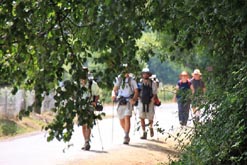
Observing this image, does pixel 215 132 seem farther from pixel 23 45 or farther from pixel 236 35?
pixel 23 45

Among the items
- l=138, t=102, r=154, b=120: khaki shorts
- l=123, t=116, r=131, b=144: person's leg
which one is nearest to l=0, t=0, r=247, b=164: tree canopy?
l=123, t=116, r=131, b=144: person's leg

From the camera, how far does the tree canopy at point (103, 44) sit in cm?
672

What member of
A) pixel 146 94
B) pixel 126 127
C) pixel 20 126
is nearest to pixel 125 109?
pixel 126 127

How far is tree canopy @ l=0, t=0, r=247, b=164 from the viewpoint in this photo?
6723mm

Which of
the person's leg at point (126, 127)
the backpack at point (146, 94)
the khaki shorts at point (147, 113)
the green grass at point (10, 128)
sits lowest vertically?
the green grass at point (10, 128)

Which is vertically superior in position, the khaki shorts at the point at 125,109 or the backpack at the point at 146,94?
the backpack at the point at 146,94

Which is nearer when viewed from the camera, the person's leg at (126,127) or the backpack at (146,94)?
the person's leg at (126,127)

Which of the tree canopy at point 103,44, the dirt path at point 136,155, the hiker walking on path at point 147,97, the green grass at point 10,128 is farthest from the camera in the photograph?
the green grass at point 10,128

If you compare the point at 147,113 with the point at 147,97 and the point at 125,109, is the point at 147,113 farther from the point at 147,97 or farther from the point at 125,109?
the point at 125,109

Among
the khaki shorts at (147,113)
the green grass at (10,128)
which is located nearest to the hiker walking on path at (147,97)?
the khaki shorts at (147,113)

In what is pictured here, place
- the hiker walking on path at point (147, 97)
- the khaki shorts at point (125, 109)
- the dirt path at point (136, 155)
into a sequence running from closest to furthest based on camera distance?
the dirt path at point (136, 155) < the khaki shorts at point (125, 109) < the hiker walking on path at point (147, 97)

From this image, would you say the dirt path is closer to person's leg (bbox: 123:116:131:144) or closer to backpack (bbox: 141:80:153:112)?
person's leg (bbox: 123:116:131:144)

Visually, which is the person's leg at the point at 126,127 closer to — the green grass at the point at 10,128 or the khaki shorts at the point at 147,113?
the khaki shorts at the point at 147,113

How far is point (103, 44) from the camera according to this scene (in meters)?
6.59
